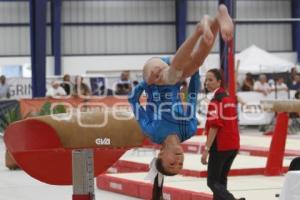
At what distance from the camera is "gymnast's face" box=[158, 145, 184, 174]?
5195 millimetres

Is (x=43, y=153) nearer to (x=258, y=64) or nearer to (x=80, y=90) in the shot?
(x=80, y=90)

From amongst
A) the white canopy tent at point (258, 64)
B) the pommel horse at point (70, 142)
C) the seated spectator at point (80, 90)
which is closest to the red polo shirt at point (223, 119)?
the pommel horse at point (70, 142)

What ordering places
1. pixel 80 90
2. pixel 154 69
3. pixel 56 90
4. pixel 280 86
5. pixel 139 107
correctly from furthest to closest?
pixel 280 86, pixel 56 90, pixel 80 90, pixel 139 107, pixel 154 69

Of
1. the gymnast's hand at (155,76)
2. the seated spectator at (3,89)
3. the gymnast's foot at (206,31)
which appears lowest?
the seated spectator at (3,89)

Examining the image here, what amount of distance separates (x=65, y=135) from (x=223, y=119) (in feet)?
7.07

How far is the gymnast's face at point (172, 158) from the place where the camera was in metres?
5.20

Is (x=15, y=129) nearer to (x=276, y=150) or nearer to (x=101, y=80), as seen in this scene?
(x=276, y=150)

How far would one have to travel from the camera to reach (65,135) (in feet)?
20.1

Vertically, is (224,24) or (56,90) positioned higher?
(224,24)

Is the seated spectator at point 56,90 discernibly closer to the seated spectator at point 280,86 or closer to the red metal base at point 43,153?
the seated spectator at point 280,86

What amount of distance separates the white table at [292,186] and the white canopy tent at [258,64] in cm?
1840

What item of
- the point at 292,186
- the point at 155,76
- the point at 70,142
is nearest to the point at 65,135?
the point at 70,142

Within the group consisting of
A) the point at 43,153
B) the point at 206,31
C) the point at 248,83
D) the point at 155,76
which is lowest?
the point at 43,153

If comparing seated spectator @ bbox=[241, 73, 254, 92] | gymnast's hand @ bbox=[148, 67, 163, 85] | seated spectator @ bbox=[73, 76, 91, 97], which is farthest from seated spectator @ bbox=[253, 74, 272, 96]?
gymnast's hand @ bbox=[148, 67, 163, 85]
